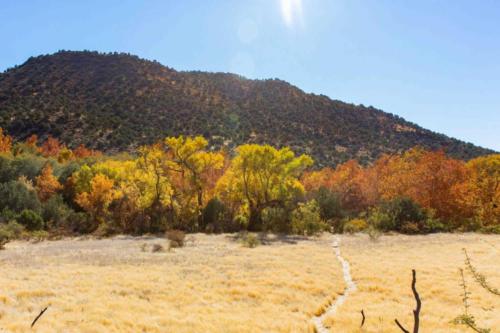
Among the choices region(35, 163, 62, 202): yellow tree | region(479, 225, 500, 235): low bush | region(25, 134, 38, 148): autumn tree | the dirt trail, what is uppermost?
region(25, 134, 38, 148): autumn tree

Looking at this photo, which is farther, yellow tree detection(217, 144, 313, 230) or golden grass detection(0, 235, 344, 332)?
yellow tree detection(217, 144, 313, 230)

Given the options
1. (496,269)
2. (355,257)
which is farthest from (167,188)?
(496,269)

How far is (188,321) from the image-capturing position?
1159cm

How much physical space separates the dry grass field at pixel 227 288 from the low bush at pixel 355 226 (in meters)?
9.63

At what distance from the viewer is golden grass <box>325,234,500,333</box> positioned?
1234 cm

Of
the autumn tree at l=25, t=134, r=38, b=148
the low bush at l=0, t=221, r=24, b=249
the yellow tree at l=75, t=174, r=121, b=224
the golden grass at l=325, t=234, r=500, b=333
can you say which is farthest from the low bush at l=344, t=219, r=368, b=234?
the autumn tree at l=25, t=134, r=38, b=148

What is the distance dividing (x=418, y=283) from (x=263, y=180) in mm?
21704

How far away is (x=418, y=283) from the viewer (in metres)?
17.5

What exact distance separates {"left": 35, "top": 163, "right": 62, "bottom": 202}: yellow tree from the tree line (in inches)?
3.5

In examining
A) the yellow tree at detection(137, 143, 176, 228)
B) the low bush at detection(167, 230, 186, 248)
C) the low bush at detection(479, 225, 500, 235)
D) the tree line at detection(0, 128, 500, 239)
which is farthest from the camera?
the yellow tree at detection(137, 143, 176, 228)

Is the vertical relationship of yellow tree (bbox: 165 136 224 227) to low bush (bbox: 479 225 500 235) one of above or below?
above

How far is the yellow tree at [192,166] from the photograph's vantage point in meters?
37.1

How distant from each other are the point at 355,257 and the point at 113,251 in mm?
14015

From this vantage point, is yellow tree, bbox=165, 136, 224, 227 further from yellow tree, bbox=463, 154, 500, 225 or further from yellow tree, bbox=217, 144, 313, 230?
yellow tree, bbox=463, 154, 500, 225
